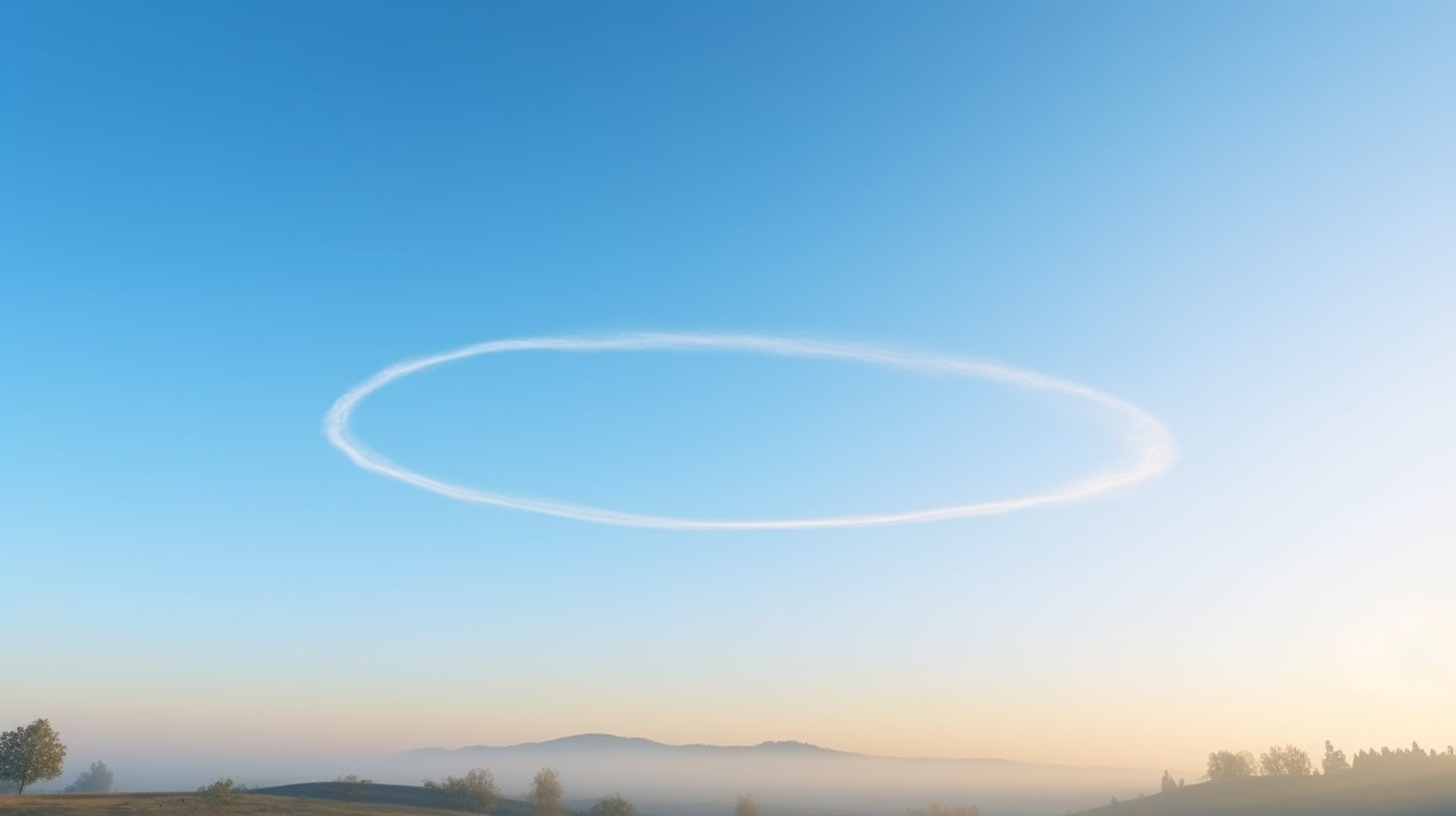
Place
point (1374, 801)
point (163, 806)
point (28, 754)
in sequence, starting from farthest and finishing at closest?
point (1374, 801) < point (28, 754) < point (163, 806)

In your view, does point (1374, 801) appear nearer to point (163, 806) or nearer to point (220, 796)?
point (220, 796)

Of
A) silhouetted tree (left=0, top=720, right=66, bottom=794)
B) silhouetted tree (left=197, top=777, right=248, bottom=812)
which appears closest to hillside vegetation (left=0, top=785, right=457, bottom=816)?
silhouetted tree (left=197, top=777, right=248, bottom=812)

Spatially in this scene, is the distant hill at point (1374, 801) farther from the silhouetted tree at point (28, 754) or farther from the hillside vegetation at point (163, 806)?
the silhouetted tree at point (28, 754)

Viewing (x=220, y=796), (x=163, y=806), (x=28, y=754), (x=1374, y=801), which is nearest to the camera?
(x=163, y=806)

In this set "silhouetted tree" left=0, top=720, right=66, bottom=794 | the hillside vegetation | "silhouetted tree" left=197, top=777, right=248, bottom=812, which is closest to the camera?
the hillside vegetation

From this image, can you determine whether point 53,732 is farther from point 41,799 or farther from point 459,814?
point 459,814

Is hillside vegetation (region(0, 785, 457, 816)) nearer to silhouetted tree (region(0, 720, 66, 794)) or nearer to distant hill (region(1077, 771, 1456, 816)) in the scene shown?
silhouetted tree (region(0, 720, 66, 794))

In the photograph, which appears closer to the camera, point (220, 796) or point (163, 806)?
point (163, 806)

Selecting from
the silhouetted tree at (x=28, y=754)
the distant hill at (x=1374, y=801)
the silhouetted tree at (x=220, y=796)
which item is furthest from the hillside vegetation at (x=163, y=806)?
the distant hill at (x=1374, y=801)

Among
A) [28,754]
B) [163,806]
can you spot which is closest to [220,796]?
[163,806]
